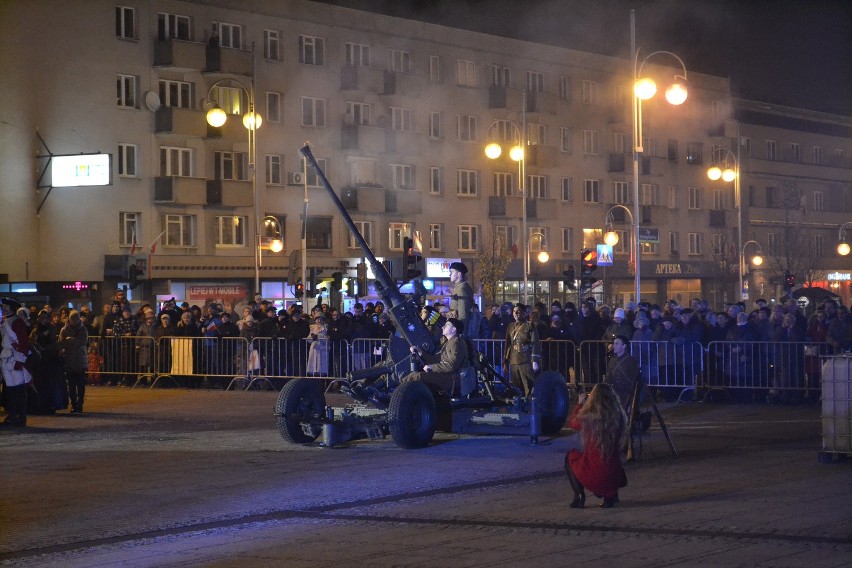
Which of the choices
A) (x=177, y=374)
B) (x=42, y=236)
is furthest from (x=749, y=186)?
(x=177, y=374)

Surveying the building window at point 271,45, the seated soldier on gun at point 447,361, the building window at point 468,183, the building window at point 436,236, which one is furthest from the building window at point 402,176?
the seated soldier on gun at point 447,361

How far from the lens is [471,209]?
206 ft

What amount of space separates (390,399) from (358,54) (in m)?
42.5

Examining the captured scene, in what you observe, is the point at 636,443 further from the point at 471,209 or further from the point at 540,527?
the point at 471,209

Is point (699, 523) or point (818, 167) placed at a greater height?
point (818, 167)

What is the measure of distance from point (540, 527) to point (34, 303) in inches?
1579

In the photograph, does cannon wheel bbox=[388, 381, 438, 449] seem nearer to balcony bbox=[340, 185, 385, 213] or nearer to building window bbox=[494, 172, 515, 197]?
balcony bbox=[340, 185, 385, 213]

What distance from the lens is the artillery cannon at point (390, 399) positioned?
54.3ft

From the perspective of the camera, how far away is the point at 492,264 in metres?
61.1

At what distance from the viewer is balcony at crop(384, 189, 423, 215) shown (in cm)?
5872

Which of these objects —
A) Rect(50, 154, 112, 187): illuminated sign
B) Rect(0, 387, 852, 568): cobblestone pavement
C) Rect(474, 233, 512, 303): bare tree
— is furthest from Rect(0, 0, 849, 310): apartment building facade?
Rect(0, 387, 852, 568): cobblestone pavement

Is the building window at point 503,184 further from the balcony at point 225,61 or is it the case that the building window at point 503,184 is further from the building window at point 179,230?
the building window at point 179,230

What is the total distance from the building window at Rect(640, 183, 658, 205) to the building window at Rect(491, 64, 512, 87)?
38.9 feet

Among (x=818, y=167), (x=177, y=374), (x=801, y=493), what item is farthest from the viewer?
(x=818, y=167)
